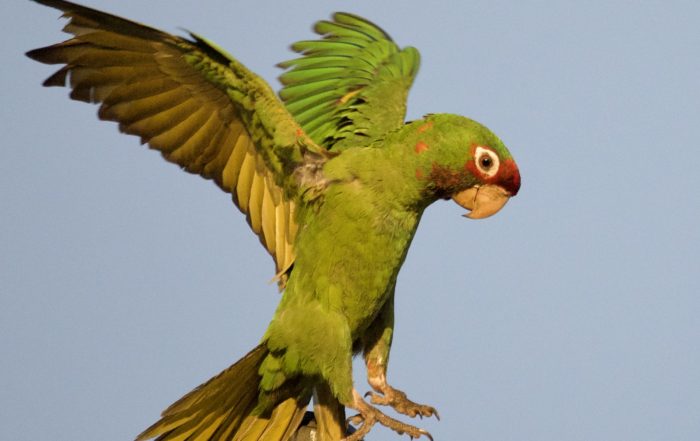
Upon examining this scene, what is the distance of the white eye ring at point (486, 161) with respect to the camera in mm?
5031

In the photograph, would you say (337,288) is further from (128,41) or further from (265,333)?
(128,41)

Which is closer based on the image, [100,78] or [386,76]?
[100,78]

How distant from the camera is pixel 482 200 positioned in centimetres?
521

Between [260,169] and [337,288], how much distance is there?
78 centimetres

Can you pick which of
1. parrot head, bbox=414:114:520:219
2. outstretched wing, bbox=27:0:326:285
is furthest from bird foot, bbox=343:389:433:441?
parrot head, bbox=414:114:520:219

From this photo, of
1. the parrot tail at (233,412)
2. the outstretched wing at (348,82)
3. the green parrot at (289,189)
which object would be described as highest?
the outstretched wing at (348,82)

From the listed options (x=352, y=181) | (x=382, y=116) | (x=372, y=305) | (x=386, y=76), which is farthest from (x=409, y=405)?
(x=386, y=76)

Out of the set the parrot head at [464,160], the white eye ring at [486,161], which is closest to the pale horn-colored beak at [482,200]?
the parrot head at [464,160]

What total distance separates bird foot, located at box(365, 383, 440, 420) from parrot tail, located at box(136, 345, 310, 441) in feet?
1.28

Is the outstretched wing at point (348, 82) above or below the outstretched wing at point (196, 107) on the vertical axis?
above

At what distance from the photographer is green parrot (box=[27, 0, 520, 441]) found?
16.1 feet

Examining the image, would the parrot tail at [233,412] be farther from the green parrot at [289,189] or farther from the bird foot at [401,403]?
the bird foot at [401,403]

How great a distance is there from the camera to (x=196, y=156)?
5.21 m

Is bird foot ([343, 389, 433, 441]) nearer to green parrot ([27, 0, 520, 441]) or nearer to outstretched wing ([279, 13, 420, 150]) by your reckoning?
green parrot ([27, 0, 520, 441])
